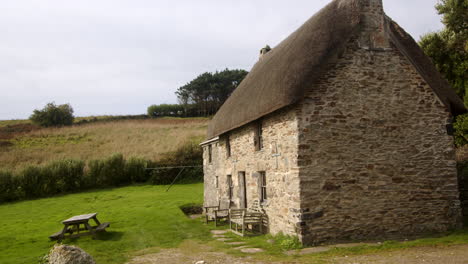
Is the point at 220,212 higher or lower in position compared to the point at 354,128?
lower

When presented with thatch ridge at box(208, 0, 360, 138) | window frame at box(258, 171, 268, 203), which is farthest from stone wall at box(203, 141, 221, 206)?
thatch ridge at box(208, 0, 360, 138)

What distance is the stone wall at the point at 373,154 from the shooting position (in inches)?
371

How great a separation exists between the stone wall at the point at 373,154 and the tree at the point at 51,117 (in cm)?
5101

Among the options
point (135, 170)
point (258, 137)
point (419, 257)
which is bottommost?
point (419, 257)

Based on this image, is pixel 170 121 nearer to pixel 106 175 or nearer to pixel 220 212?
pixel 106 175

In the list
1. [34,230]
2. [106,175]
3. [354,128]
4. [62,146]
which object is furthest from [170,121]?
[354,128]

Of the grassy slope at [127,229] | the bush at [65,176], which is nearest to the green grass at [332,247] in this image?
the grassy slope at [127,229]

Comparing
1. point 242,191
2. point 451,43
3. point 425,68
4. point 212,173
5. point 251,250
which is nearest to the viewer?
A: point 251,250

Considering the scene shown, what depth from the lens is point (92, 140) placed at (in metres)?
40.0

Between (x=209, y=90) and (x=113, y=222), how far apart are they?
41.6 m

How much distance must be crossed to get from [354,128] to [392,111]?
1291mm

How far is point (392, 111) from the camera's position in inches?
399

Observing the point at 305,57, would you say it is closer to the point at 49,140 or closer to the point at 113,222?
the point at 113,222

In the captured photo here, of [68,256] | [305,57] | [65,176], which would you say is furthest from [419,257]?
[65,176]
